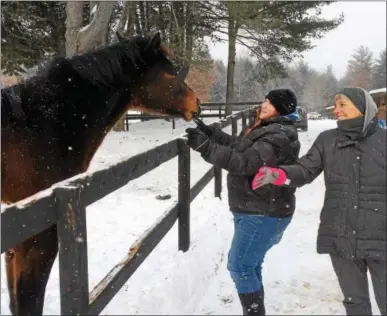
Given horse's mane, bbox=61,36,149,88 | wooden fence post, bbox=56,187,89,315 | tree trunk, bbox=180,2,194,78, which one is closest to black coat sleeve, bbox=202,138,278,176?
wooden fence post, bbox=56,187,89,315

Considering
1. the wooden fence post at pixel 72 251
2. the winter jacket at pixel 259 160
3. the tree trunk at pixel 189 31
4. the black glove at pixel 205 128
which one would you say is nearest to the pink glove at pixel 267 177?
the winter jacket at pixel 259 160

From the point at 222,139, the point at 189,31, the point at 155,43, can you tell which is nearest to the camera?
the point at 222,139

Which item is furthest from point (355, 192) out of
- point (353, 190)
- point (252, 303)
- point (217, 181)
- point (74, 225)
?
point (217, 181)

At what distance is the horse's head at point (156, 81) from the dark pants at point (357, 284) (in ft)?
6.15

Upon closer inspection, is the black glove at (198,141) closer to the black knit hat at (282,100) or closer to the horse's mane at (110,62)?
the black knit hat at (282,100)

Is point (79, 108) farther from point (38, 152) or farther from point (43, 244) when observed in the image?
point (43, 244)

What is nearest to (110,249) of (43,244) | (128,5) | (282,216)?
(43,244)

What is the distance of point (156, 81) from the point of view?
3.48 m

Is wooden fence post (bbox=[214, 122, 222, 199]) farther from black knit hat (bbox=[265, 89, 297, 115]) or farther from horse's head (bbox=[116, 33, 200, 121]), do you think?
black knit hat (bbox=[265, 89, 297, 115])

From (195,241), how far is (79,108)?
2.08 meters

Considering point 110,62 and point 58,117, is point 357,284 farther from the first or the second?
point 110,62

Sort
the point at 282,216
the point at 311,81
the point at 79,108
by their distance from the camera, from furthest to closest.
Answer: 1. the point at 311,81
2. the point at 79,108
3. the point at 282,216

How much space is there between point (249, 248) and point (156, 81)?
1.69 metres

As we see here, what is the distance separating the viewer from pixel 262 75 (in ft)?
67.9
